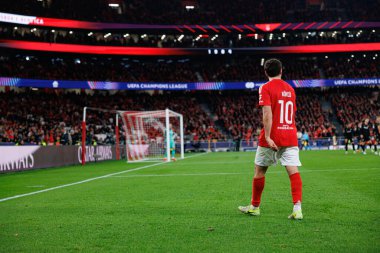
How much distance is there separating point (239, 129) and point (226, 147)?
4361mm

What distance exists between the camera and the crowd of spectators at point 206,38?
52906 millimetres

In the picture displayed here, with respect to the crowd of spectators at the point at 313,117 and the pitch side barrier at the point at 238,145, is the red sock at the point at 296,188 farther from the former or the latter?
the crowd of spectators at the point at 313,117

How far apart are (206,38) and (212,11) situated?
485 cm

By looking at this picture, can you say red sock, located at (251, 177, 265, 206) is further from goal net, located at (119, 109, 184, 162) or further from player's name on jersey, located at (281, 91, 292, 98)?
goal net, located at (119, 109, 184, 162)

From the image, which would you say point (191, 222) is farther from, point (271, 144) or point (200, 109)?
point (200, 109)

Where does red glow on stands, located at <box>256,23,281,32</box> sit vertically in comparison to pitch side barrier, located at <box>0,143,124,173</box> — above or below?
above

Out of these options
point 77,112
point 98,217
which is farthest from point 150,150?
point 98,217

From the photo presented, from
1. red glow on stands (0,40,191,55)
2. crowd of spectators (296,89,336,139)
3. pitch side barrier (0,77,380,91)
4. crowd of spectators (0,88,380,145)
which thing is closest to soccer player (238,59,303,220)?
crowd of spectators (0,88,380,145)

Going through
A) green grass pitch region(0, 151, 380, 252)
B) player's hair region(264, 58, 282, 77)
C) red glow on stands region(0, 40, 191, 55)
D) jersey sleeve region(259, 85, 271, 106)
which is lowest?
green grass pitch region(0, 151, 380, 252)

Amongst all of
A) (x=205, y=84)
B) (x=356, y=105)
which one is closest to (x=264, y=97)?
(x=356, y=105)

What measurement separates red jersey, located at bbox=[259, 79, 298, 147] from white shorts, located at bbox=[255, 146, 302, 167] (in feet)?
0.28

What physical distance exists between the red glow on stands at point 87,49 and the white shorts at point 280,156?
43.5 m

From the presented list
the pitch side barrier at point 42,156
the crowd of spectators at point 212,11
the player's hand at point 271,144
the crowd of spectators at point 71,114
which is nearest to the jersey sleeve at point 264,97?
the player's hand at point 271,144

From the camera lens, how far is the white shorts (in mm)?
6145
